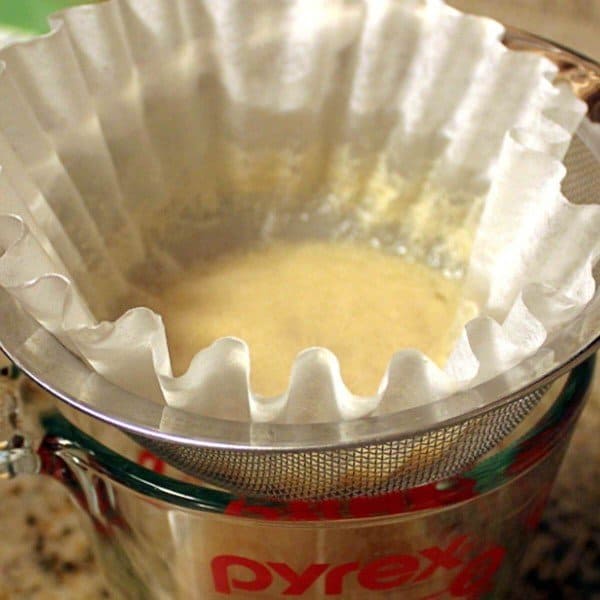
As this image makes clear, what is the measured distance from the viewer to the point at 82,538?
0.55 metres

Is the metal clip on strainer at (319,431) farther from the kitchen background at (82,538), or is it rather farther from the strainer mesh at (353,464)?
the kitchen background at (82,538)

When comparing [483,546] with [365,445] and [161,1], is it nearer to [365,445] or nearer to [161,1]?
[365,445]

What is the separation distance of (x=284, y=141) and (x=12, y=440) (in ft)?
0.95

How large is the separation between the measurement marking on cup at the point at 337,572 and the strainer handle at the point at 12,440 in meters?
0.10

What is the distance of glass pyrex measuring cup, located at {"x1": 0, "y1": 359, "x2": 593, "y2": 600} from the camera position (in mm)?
382

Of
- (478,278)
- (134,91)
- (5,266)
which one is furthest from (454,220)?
(5,266)

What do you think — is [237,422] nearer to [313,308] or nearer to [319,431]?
[319,431]

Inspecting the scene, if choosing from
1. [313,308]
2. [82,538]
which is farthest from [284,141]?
[82,538]

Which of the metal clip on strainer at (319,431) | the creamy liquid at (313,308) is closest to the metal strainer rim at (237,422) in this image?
the metal clip on strainer at (319,431)

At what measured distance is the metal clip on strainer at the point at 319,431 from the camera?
32 centimetres

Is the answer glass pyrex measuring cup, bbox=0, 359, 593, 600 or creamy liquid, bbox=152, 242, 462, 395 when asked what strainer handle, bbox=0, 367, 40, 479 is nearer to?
glass pyrex measuring cup, bbox=0, 359, 593, 600

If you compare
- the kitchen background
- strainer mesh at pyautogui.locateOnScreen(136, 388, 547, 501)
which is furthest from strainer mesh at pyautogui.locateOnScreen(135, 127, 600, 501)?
the kitchen background

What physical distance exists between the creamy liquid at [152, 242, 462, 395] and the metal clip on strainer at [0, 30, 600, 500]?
92mm

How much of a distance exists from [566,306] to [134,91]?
0.31 metres
